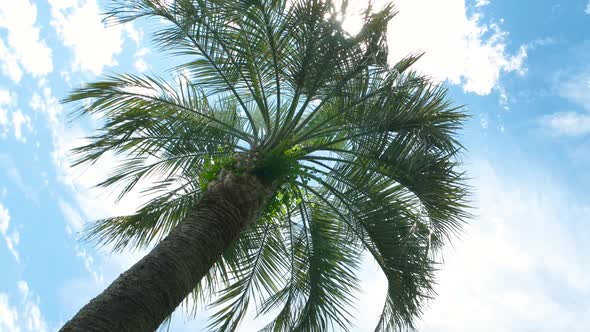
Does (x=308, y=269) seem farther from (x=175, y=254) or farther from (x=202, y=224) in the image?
(x=175, y=254)

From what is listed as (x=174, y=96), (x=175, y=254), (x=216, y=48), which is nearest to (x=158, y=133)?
(x=174, y=96)

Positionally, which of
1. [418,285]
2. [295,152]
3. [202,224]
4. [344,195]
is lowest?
[418,285]

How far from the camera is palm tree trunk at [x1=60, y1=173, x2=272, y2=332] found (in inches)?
174

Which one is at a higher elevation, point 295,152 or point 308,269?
point 295,152

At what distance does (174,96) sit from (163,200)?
1.55m

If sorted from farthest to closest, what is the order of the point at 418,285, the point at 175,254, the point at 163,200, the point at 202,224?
the point at 163,200
the point at 418,285
the point at 202,224
the point at 175,254

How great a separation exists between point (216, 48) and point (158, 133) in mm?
1425

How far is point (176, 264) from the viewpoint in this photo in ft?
17.0

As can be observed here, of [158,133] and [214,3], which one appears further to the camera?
[158,133]

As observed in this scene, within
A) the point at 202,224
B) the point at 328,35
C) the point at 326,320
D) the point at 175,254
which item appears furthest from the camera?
the point at 326,320

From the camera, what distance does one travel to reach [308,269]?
27.5 feet

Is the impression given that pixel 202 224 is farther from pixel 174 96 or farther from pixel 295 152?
pixel 174 96

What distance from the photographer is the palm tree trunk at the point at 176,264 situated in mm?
4430

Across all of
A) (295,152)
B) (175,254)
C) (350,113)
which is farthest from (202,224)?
(350,113)
